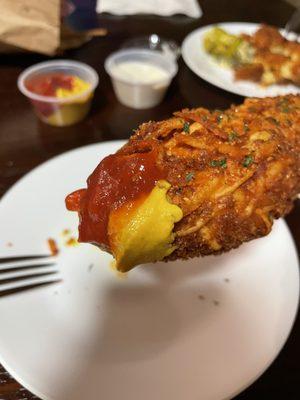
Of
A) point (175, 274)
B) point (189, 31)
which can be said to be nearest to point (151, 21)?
point (189, 31)

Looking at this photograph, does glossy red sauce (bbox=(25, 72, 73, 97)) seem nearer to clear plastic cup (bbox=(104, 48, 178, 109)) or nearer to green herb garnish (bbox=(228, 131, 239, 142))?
clear plastic cup (bbox=(104, 48, 178, 109))

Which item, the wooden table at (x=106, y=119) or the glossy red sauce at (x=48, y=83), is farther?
the glossy red sauce at (x=48, y=83)

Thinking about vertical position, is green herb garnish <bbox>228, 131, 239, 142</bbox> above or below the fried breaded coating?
above

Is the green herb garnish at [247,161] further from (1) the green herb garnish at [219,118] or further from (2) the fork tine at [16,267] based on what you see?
(2) the fork tine at [16,267]

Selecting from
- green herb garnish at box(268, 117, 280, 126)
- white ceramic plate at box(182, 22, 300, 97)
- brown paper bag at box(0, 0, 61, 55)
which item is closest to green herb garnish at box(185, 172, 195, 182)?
green herb garnish at box(268, 117, 280, 126)

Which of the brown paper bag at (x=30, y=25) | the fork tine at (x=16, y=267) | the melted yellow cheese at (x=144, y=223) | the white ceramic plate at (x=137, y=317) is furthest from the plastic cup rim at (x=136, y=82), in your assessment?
the melted yellow cheese at (x=144, y=223)

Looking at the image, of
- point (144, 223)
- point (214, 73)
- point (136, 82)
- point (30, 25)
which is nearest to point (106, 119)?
point (136, 82)
